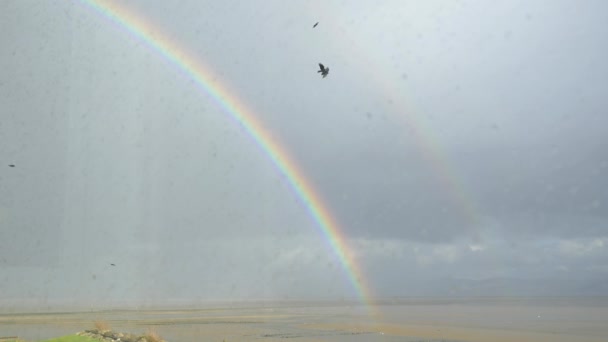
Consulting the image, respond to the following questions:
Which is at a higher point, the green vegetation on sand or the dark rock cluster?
the dark rock cluster

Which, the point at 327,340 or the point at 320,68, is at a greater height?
the point at 320,68

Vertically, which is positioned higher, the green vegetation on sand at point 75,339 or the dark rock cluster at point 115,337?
the dark rock cluster at point 115,337

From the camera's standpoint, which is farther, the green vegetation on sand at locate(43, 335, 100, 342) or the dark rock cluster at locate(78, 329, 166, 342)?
the dark rock cluster at locate(78, 329, 166, 342)

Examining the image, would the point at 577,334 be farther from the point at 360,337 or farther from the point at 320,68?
the point at 320,68

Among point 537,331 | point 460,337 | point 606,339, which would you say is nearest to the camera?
point 606,339

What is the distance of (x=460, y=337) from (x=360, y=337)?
29.4 feet

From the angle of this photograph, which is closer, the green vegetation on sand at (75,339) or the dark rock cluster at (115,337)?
the green vegetation on sand at (75,339)

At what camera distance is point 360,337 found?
5550cm

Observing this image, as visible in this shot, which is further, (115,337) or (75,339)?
(115,337)

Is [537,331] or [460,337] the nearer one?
[460,337]

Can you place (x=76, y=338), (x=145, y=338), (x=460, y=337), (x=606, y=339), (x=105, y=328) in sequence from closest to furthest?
(x=76, y=338) < (x=145, y=338) < (x=105, y=328) < (x=606, y=339) < (x=460, y=337)

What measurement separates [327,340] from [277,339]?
4403mm

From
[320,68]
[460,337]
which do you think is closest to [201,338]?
[460,337]

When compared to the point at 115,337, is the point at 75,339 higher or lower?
lower
